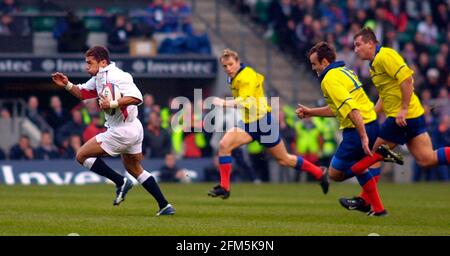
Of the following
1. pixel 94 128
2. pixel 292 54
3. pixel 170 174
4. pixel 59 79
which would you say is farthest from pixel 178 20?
pixel 59 79

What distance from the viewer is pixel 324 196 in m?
20.6

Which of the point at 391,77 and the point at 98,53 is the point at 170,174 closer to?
the point at 98,53

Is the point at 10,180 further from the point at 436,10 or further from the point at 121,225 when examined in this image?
the point at 436,10

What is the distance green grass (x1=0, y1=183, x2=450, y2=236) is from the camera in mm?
12891

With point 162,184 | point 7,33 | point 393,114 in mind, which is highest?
point 7,33

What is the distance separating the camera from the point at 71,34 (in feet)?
92.5

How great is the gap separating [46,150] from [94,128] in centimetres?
119

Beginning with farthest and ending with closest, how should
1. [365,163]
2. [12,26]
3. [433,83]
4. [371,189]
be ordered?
[433,83]
[12,26]
[371,189]
[365,163]

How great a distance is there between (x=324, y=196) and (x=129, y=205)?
4827 millimetres

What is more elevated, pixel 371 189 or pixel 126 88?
pixel 126 88

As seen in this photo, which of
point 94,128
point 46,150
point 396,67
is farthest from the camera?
point 94,128
